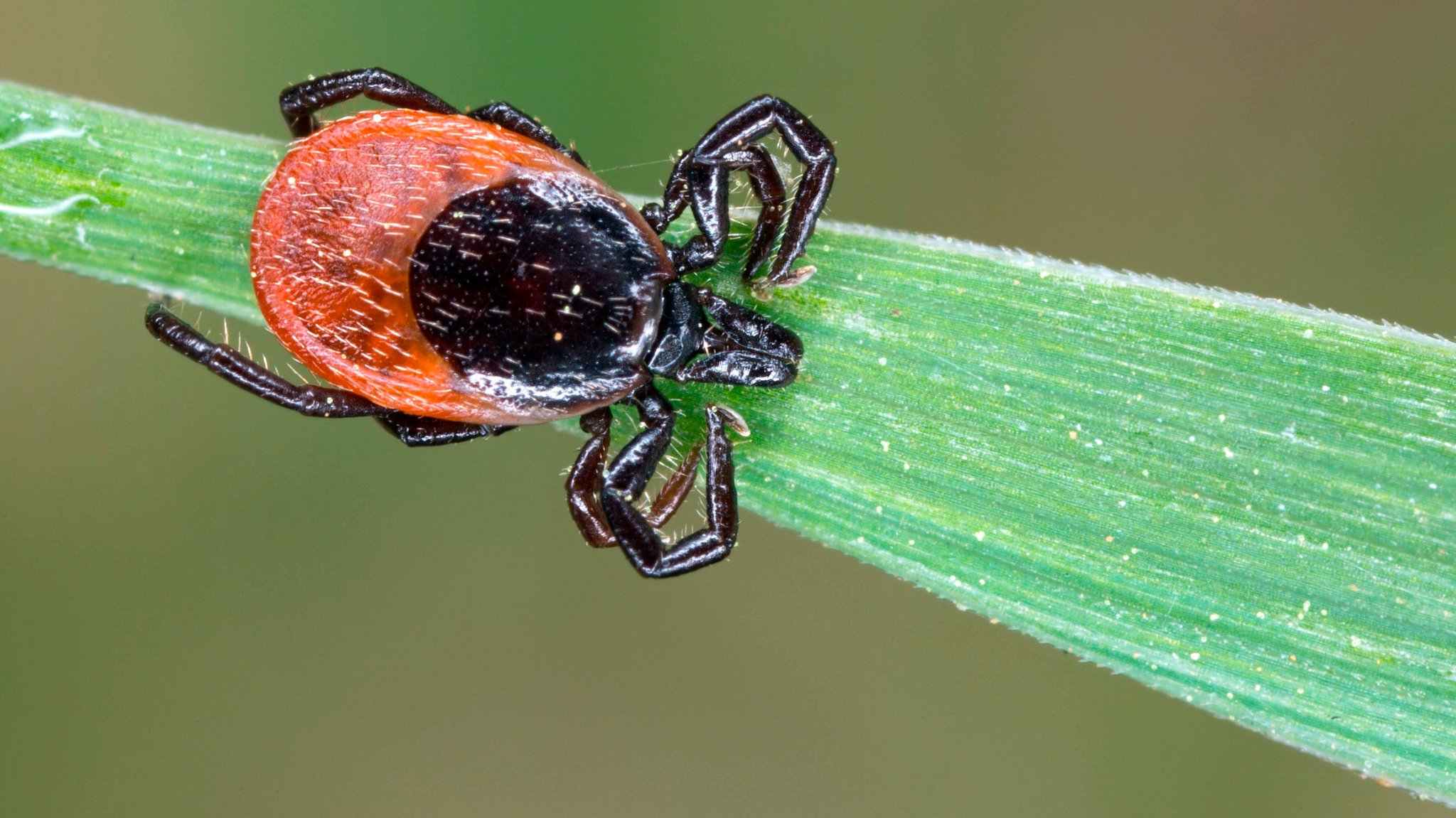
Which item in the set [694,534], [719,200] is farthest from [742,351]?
[694,534]

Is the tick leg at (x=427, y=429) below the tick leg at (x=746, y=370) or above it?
below

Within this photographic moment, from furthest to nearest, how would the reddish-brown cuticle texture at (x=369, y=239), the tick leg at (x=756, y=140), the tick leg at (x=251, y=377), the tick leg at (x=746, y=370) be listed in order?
the tick leg at (x=251, y=377) < the tick leg at (x=756, y=140) < the tick leg at (x=746, y=370) < the reddish-brown cuticle texture at (x=369, y=239)

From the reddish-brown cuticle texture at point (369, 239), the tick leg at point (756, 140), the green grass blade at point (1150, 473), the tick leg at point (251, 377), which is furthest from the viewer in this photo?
the tick leg at point (251, 377)

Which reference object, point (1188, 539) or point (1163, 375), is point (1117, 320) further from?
point (1188, 539)

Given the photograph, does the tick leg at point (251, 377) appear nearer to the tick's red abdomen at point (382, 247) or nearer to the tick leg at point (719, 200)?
the tick's red abdomen at point (382, 247)

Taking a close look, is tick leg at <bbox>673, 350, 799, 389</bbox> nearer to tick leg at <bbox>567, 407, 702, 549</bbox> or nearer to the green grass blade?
the green grass blade

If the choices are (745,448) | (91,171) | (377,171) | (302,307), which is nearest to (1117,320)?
(745,448)

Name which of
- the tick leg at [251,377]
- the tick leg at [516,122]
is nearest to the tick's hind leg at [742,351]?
the tick leg at [516,122]

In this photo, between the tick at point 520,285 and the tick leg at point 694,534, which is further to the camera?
the tick leg at point 694,534
